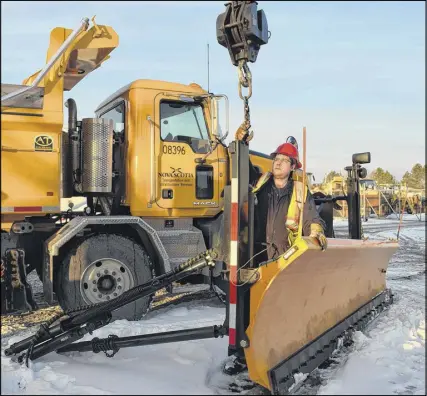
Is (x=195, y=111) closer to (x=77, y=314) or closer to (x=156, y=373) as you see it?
(x=77, y=314)

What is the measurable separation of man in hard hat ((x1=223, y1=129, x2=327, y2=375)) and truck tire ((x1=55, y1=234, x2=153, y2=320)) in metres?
1.94

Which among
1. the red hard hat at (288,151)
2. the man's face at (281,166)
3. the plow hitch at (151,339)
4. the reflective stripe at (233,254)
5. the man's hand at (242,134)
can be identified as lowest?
the plow hitch at (151,339)

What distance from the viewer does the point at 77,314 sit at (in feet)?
13.0

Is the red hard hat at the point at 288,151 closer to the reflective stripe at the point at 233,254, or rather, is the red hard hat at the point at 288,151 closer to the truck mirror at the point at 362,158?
the reflective stripe at the point at 233,254

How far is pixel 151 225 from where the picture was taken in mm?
5934

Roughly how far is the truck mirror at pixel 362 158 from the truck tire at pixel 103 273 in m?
3.10

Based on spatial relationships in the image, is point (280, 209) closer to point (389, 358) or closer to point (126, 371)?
point (389, 358)

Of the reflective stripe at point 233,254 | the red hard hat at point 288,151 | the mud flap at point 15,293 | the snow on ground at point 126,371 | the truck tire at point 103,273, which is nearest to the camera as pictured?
the snow on ground at point 126,371

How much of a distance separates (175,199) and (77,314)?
7.33ft

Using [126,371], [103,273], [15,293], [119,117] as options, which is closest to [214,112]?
[119,117]

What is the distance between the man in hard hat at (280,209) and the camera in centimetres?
389

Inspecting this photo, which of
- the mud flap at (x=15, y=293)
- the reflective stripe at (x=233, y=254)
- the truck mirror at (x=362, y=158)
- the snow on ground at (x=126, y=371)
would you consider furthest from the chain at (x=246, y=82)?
the truck mirror at (x=362, y=158)

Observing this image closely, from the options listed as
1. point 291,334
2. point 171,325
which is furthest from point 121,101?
point 291,334

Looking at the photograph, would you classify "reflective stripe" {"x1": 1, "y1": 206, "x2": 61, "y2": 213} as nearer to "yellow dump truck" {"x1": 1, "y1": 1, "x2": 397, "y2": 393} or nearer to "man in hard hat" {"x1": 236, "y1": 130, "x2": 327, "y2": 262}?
"yellow dump truck" {"x1": 1, "y1": 1, "x2": 397, "y2": 393}
